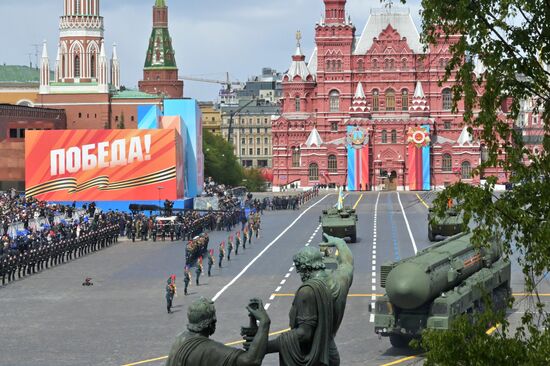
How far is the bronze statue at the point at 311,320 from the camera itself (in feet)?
40.1

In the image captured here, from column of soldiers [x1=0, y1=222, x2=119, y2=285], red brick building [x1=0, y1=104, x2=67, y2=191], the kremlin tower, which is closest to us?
column of soldiers [x1=0, y1=222, x2=119, y2=285]

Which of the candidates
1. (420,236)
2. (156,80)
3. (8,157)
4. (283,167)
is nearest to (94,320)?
(420,236)

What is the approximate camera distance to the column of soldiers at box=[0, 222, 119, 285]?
5597 cm

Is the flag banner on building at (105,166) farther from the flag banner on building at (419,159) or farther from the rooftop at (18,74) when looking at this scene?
the rooftop at (18,74)

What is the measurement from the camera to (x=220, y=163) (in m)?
156

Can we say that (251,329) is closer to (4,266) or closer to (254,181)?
(4,266)

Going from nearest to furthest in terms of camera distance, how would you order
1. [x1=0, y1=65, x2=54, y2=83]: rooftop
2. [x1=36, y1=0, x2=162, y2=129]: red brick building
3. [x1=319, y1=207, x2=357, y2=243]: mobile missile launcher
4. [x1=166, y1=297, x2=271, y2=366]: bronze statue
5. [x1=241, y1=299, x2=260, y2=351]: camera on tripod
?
[x1=166, y1=297, x2=271, y2=366]: bronze statue < [x1=241, y1=299, x2=260, y2=351]: camera on tripod < [x1=319, y1=207, x2=357, y2=243]: mobile missile launcher < [x1=36, y1=0, x2=162, y2=129]: red brick building < [x1=0, y1=65, x2=54, y2=83]: rooftop

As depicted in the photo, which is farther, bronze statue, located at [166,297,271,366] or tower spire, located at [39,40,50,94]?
tower spire, located at [39,40,50,94]

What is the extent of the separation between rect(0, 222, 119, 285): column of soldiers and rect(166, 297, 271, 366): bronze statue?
4345 centimetres

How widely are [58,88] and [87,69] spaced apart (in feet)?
13.9

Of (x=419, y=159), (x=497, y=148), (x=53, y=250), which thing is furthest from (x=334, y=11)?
(x=497, y=148)

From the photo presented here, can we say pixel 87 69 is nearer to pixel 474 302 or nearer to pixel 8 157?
pixel 8 157

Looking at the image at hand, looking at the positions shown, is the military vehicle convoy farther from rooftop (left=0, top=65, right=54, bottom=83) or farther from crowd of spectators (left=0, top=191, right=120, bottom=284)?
rooftop (left=0, top=65, right=54, bottom=83)

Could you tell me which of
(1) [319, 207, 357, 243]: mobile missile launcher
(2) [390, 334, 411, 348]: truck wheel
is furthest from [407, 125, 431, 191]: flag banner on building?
(2) [390, 334, 411, 348]: truck wheel
